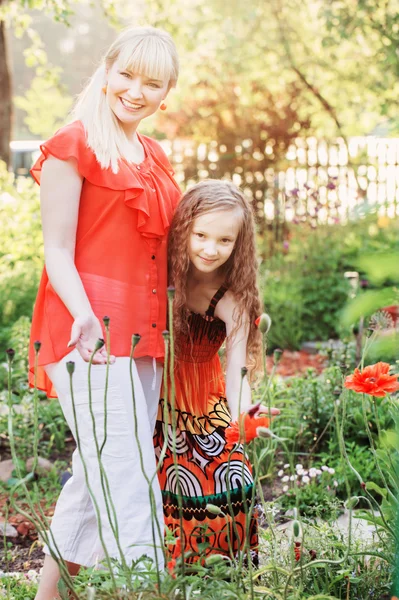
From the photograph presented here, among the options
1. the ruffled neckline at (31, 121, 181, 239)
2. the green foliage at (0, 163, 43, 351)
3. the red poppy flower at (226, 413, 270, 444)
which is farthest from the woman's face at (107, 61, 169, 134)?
the green foliage at (0, 163, 43, 351)

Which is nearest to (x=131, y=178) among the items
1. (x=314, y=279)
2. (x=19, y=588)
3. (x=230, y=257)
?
(x=230, y=257)

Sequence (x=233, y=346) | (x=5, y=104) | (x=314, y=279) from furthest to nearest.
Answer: (x=5, y=104), (x=314, y=279), (x=233, y=346)

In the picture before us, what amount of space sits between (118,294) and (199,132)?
9.35m

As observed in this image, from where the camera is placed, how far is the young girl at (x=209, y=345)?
2420 millimetres

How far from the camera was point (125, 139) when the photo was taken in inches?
96.0

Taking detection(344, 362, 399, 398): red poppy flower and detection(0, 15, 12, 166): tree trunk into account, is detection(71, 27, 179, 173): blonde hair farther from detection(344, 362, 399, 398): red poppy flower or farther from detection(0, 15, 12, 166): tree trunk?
detection(0, 15, 12, 166): tree trunk

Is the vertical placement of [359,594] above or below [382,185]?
below

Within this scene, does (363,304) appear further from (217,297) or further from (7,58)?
(7,58)

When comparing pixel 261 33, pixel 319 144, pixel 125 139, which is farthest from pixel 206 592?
pixel 261 33

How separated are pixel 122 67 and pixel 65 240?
0.51 meters

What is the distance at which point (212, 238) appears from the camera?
7.89ft

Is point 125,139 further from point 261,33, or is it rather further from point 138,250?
point 261,33

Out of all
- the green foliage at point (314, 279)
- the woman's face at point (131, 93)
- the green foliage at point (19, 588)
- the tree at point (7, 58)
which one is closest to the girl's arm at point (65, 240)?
the woman's face at point (131, 93)

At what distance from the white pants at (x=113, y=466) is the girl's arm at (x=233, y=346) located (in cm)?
23
